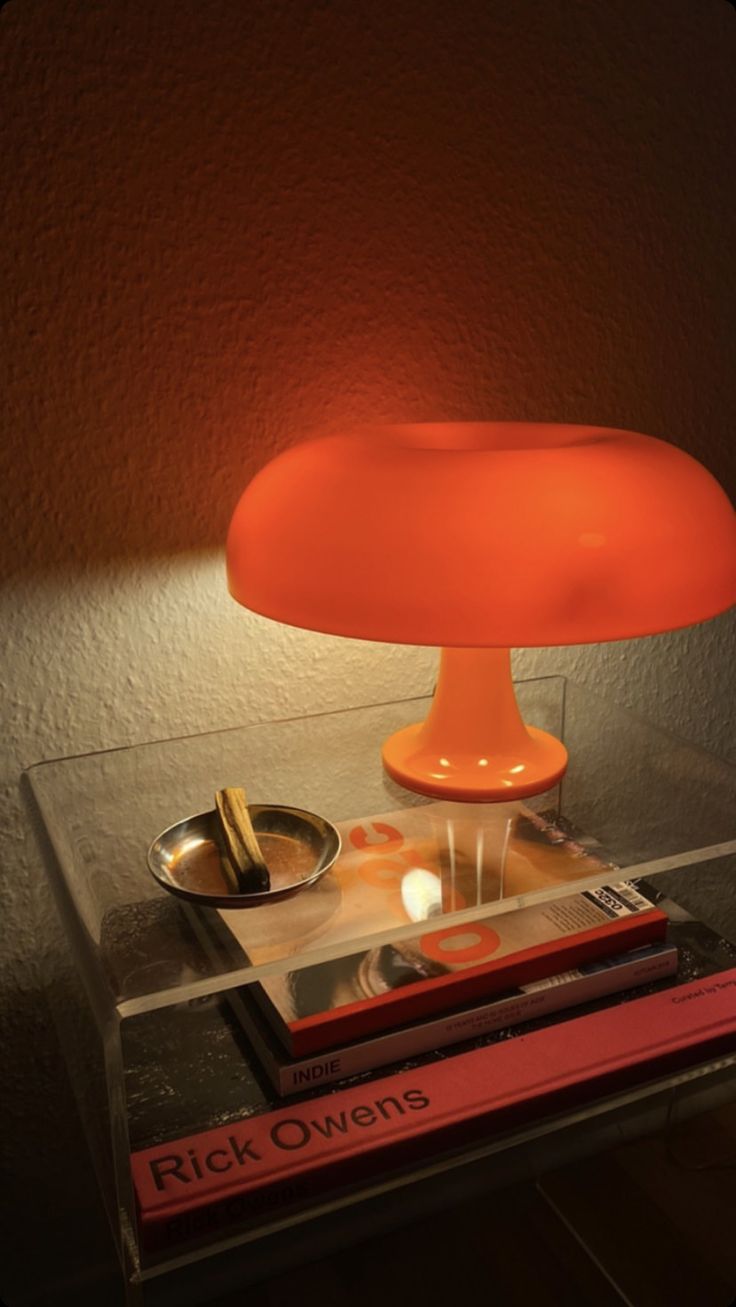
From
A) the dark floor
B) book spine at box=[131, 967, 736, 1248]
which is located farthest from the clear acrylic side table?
the dark floor

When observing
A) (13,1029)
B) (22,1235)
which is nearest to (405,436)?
(13,1029)

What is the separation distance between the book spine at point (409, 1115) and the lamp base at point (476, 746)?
183mm

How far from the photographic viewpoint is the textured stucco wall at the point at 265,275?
0.80m

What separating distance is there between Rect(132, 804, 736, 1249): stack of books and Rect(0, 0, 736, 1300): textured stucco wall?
276 millimetres

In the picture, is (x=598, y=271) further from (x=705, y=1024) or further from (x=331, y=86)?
(x=705, y=1024)

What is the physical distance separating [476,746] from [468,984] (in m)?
0.19

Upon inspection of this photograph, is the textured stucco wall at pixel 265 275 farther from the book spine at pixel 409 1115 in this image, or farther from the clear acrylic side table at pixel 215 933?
the book spine at pixel 409 1115

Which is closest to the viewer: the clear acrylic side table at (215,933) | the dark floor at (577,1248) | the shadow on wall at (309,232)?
the clear acrylic side table at (215,933)

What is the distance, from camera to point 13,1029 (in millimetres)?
945

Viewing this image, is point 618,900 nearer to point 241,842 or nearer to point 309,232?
point 241,842

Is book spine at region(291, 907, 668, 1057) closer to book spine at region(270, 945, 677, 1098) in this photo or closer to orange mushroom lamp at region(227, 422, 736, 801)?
book spine at region(270, 945, 677, 1098)

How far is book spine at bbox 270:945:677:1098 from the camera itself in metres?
0.71

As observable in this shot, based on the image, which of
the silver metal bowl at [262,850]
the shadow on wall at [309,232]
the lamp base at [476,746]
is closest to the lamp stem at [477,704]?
the lamp base at [476,746]

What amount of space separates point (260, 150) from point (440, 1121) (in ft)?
2.43
